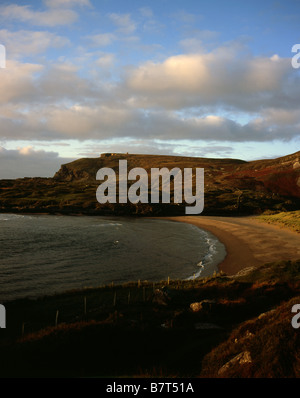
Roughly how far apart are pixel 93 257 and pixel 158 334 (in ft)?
80.4

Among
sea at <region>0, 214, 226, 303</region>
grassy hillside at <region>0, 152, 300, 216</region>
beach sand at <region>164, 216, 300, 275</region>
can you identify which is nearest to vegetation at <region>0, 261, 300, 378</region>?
sea at <region>0, 214, 226, 303</region>

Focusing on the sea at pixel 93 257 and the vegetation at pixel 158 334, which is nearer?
the vegetation at pixel 158 334

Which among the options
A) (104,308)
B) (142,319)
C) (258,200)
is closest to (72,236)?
(104,308)

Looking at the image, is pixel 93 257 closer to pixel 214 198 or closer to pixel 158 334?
pixel 158 334

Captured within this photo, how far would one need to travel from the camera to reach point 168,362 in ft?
39.8

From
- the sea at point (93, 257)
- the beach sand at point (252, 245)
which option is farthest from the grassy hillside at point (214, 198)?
the sea at point (93, 257)

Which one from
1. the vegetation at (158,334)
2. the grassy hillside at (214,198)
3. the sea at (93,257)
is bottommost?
the sea at (93,257)

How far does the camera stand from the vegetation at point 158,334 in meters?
11.1

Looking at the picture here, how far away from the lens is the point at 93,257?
38031mm

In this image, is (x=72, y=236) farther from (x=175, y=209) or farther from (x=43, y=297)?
(x=175, y=209)

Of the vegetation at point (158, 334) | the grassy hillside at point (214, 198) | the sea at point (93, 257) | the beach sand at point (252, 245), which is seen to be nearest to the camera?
the vegetation at point (158, 334)

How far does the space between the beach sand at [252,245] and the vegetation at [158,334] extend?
41.7 feet

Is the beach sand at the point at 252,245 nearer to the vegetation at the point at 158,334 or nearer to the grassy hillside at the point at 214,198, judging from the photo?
the vegetation at the point at 158,334

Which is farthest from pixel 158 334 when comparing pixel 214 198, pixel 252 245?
pixel 214 198
